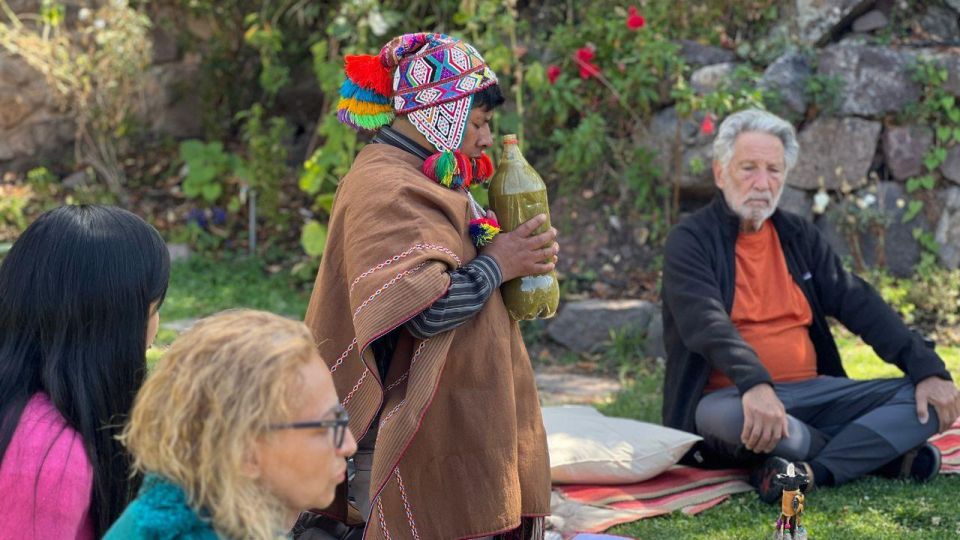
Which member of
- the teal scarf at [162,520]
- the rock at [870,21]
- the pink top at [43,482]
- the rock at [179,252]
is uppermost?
the rock at [870,21]

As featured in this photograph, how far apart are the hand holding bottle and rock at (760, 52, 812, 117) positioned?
13.8 ft

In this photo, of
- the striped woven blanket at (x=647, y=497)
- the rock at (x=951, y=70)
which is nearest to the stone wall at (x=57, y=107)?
the rock at (x=951, y=70)

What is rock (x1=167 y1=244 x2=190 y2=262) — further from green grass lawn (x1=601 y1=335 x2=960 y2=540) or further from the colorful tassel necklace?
the colorful tassel necklace

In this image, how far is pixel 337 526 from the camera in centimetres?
371

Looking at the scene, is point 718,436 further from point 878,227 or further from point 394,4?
point 394,4

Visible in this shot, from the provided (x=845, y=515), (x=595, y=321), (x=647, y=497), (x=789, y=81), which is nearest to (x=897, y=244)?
(x=789, y=81)

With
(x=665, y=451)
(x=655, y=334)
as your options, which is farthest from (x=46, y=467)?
(x=655, y=334)

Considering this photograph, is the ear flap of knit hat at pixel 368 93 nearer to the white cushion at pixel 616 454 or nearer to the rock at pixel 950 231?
the white cushion at pixel 616 454

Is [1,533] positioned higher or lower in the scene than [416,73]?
lower

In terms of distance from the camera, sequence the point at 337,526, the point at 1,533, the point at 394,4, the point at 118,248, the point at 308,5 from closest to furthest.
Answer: the point at 1,533 → the point at 118,248 → the point at 337,526 → the point at 394,4 → the point at 308,5

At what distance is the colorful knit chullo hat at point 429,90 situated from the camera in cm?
337

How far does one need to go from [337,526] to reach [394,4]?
5113 mm

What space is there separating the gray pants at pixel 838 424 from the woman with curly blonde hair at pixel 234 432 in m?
2.81

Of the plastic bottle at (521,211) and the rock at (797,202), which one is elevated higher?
the plastic bottle at (521,211)
